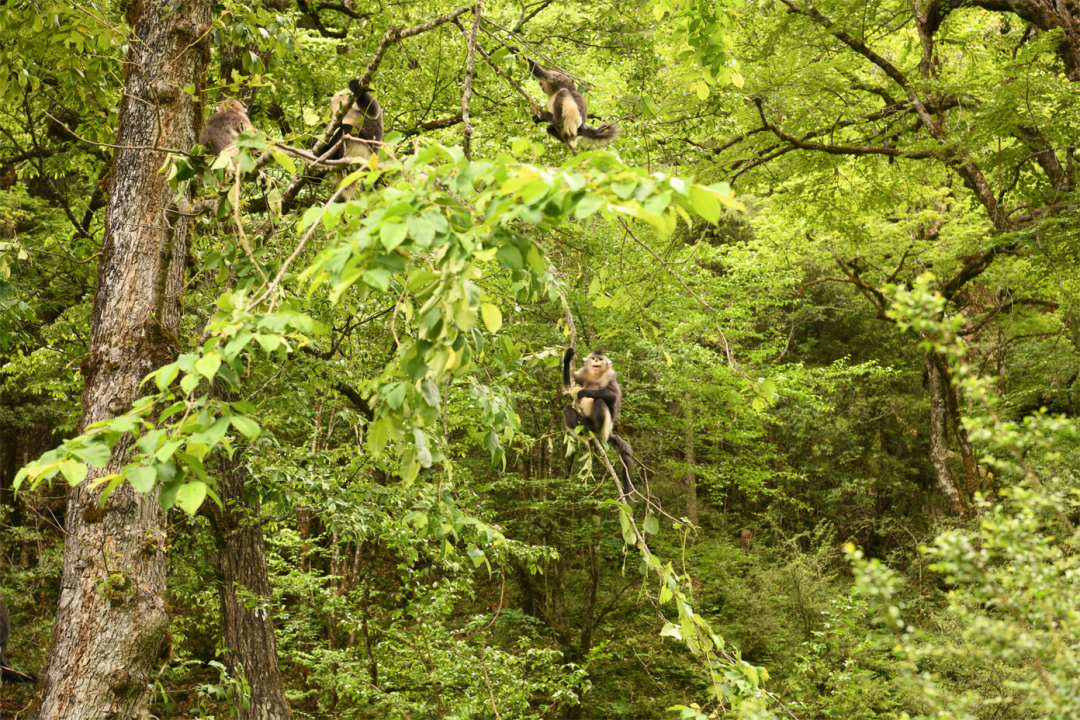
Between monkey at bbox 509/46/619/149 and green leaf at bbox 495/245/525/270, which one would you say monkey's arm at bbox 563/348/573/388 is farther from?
green leaf at bbox 495/245/525/270

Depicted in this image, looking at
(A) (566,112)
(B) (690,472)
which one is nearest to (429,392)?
(A) (566,112)

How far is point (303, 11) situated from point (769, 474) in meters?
7.68

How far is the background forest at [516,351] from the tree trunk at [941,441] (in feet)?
0.25

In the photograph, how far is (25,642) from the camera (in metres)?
8.79

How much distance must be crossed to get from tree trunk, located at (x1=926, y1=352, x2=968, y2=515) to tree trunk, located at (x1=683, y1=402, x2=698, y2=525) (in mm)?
3575

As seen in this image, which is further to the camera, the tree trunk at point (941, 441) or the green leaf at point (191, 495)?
the tree trunk at point (941, 441)

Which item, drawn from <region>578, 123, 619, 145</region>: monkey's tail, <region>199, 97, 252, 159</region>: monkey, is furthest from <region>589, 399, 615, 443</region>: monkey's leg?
<region>199, 97, 252, 159</region>: monkey

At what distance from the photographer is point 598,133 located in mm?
4176

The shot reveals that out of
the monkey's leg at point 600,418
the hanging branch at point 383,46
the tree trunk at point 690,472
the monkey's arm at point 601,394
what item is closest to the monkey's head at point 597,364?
the monkey's arm at point 601,394

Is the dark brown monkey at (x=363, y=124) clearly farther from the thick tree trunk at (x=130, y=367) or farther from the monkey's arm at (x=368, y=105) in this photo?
the thick tree trunk at (x=130, y=367)

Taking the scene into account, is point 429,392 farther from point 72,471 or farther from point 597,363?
point 597,363

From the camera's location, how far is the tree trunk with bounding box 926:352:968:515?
35.3ft

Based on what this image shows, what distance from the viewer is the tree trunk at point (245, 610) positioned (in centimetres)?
529

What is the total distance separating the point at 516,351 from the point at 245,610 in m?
4.00
